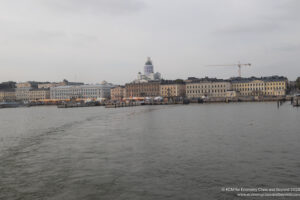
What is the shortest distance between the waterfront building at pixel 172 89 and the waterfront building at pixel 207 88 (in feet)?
11.1

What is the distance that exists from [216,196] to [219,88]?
4776 inches

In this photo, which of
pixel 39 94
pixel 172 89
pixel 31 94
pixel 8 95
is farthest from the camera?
pixel 8 95

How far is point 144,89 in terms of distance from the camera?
144 meters

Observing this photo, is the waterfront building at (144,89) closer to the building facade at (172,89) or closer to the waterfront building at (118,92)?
the building facade at (172,89)

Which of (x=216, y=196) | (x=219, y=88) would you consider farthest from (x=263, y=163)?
(x=219, y=88)

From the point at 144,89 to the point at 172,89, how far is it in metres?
14.5

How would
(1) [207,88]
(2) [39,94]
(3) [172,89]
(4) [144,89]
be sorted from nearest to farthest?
(1) [207,88], (3) [172,89], (4) [144,89], (2) [39,94]

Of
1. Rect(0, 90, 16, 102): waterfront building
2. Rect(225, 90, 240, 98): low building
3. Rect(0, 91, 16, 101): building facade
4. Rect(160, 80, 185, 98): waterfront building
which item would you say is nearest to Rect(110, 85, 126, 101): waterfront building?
Rect(160, 80, 185, 98): waterfront building

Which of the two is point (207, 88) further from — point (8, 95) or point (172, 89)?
point (8, 95)

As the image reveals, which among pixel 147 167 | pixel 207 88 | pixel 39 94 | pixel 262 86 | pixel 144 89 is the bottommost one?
pixel 147 167

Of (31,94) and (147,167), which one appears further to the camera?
(31,94)

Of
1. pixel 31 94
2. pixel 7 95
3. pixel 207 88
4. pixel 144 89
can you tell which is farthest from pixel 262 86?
pixel 7 95

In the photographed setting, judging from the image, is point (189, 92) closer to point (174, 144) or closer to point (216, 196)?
point (174, 144)

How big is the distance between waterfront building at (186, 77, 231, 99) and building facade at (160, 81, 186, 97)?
11.1 feet
